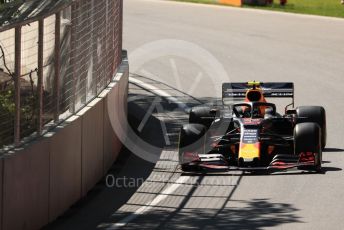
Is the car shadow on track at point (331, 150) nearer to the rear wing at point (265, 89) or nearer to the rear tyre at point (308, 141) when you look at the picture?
the rear wing at point (265, 89)

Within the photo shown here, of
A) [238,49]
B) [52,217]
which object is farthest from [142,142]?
[238,49]

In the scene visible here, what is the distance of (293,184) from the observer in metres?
15.1

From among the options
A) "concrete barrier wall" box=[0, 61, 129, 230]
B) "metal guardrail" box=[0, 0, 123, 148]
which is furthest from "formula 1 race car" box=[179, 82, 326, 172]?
"metal guardrail" box=[0, 0, 123, 148]

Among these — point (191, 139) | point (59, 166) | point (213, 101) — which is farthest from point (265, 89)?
point (59, 166)

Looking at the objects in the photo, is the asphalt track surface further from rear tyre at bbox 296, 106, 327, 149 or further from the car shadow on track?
rear tyre at bbox 296, 106, 327, 149

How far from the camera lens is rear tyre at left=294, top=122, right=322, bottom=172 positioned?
50.6ft

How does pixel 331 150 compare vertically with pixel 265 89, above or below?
below

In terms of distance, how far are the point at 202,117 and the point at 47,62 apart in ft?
12.3

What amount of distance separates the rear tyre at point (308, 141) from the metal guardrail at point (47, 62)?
Result: 2.78 meters

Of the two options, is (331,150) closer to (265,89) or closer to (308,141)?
(265,89)

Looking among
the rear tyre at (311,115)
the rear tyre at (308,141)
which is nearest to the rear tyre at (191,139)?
the rear tyre at (308,141)

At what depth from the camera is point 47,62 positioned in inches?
540

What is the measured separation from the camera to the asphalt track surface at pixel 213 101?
44.0 feet

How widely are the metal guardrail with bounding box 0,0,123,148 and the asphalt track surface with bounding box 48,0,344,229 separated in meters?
1.20
